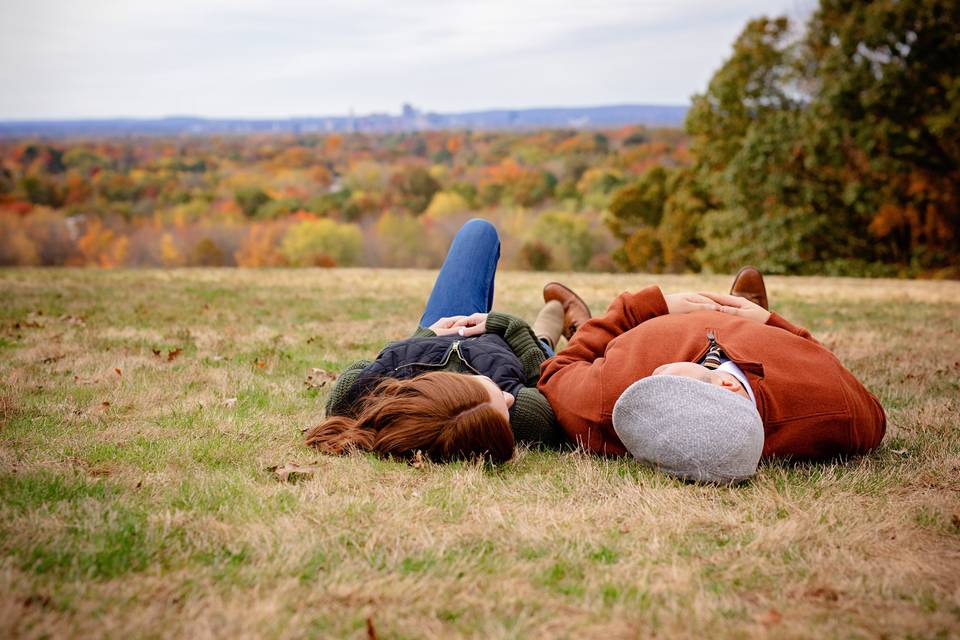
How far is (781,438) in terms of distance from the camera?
3439mm

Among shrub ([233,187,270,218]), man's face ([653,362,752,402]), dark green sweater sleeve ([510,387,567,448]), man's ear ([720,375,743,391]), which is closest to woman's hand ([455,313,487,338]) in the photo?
dark green sweater sleeve ([510,387,567,448])

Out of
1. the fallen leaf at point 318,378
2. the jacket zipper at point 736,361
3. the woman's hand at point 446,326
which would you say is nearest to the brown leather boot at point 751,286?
the jacket zipper at point 736,361

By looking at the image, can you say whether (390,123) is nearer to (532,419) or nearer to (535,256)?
(535,256)

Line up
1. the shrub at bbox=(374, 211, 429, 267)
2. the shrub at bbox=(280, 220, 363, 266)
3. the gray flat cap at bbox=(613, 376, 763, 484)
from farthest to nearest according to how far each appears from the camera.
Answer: the shrub at bbox=(374, 211, 429, 267) → the shrub at bbox=(280, 220, 363, 266) → the gray flat cap at bbox=(613, 376, 763, 484)

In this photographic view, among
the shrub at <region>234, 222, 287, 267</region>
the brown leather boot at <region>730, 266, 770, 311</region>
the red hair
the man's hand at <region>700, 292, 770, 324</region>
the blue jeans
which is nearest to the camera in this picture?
the red hair

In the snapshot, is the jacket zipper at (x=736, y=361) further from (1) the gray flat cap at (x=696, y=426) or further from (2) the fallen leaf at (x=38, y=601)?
(2) the fallen leaf at (x=38, y=601)

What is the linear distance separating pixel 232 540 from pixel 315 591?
1.63ft

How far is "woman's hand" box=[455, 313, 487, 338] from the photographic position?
14.7 feet

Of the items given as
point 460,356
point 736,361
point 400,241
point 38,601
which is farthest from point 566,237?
point 38,601

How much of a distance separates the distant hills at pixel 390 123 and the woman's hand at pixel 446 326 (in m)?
48.8

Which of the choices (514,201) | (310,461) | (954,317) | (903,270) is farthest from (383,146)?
(310,461)

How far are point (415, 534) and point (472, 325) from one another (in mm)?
2055

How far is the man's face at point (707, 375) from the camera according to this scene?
10.9ft

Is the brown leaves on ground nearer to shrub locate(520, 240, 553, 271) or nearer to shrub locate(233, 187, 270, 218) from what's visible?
shrub locate(520, 240, 553, 271)
